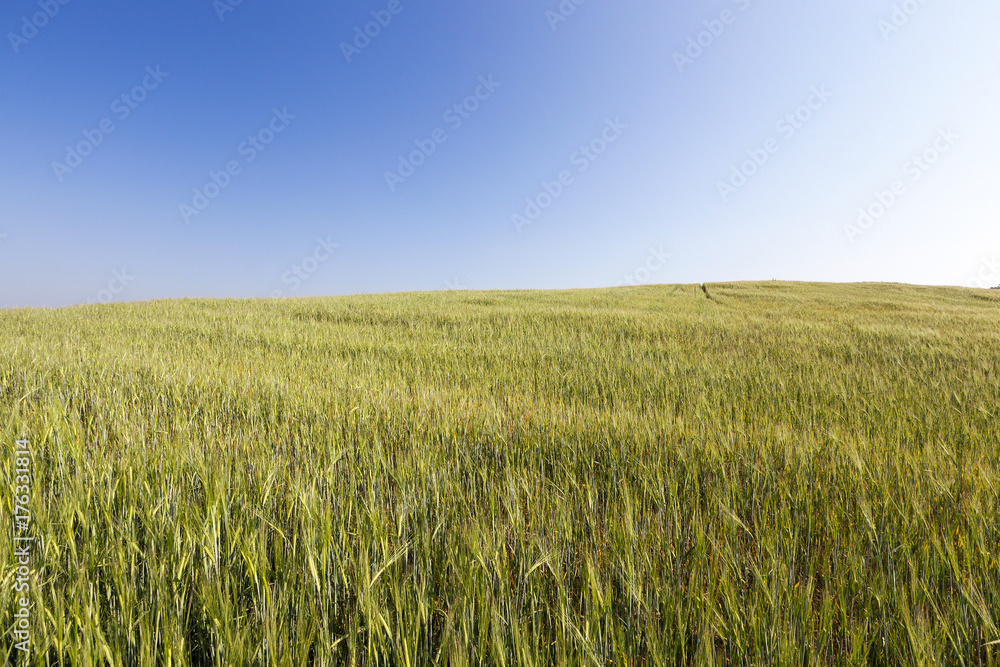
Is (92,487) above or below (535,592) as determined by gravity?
above

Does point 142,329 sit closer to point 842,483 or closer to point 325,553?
point 325,553

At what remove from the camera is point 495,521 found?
138 cm

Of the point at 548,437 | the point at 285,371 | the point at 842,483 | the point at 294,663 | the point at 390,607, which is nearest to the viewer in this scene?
the point at 294,663

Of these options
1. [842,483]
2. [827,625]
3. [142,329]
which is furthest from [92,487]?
[142,329]

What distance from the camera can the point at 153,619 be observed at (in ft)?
3.14

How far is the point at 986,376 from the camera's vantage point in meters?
4.11

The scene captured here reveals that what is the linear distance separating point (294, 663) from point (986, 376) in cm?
648

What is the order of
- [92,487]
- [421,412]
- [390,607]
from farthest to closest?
[421,412]
[92,487]
[390,607]

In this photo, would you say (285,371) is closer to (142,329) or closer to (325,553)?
(325,553)

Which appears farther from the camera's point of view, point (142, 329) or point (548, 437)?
point (142, 329)

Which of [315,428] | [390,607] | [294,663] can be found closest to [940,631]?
[390,607]

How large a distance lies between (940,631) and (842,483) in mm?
884

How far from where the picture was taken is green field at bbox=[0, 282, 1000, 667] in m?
0.94

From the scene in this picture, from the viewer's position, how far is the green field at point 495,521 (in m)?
0.94
